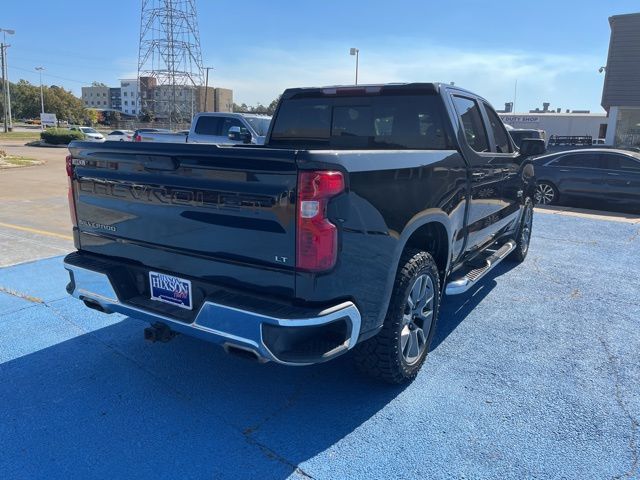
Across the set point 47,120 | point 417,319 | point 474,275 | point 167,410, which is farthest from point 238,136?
point 47,120

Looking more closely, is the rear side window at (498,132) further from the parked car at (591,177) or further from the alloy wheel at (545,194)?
the alloy wheel at (545,194)

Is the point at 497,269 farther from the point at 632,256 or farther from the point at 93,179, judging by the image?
the point at 93,179

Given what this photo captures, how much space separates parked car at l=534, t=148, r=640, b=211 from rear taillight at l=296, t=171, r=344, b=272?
36.0ft

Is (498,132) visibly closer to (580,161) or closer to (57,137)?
(580,161)

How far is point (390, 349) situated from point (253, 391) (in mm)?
951

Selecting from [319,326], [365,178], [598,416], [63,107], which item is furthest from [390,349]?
[63,107]

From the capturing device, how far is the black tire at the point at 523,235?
6353 mm

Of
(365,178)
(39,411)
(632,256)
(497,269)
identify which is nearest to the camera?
(365,178)

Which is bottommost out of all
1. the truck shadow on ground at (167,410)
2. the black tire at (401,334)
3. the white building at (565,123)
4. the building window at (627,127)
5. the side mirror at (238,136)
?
the truck shadow on ground at (167,410)

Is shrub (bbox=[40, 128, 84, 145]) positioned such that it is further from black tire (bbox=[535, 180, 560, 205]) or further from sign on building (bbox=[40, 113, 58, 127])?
black tire (bbox=[535, 180, 560, 205])

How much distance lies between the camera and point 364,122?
449cm

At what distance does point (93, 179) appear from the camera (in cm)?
332

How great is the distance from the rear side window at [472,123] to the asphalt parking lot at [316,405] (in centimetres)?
159

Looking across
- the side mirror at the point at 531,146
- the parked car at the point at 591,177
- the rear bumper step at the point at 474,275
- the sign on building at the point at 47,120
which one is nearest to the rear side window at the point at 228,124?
the parked car at the point at 591,177
